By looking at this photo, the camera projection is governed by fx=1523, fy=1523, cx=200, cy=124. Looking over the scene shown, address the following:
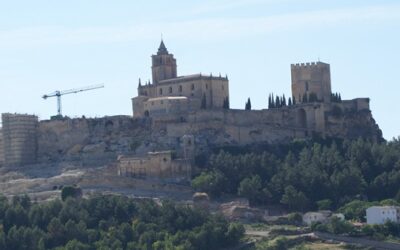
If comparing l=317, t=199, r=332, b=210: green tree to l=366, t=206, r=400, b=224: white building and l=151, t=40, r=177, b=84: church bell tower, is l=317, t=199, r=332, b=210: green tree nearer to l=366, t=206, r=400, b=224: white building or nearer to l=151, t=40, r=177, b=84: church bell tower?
l=366, t=206, r=400, b=224: white building

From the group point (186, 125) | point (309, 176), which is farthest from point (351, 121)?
point (309, 176)

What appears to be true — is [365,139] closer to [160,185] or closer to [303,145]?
[303,145]

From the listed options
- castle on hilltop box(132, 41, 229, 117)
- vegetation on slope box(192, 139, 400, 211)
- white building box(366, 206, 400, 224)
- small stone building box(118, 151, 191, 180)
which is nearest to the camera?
white building box(366, 206, 400, 224)

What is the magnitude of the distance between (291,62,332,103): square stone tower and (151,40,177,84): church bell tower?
8.68m

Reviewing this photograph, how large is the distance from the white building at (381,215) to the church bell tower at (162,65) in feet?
79.9

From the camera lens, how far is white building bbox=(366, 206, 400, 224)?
83.5 metres

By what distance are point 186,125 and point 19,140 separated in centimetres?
1133

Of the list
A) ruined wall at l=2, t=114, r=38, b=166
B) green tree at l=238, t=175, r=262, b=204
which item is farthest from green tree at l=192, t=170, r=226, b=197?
ruined wall at l=2, t=114, r=38, b=166

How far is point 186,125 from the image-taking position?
96875mm

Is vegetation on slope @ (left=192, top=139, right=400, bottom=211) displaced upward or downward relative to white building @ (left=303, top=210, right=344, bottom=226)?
upward

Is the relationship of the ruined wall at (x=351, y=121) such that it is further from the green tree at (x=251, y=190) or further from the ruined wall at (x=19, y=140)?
the ruined wall at (x=19, y=140)

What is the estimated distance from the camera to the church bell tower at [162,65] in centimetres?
10381

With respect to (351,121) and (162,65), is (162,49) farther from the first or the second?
(351,121)

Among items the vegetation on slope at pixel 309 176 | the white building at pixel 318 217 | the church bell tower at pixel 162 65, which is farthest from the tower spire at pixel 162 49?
the white building at pixel 318 217
